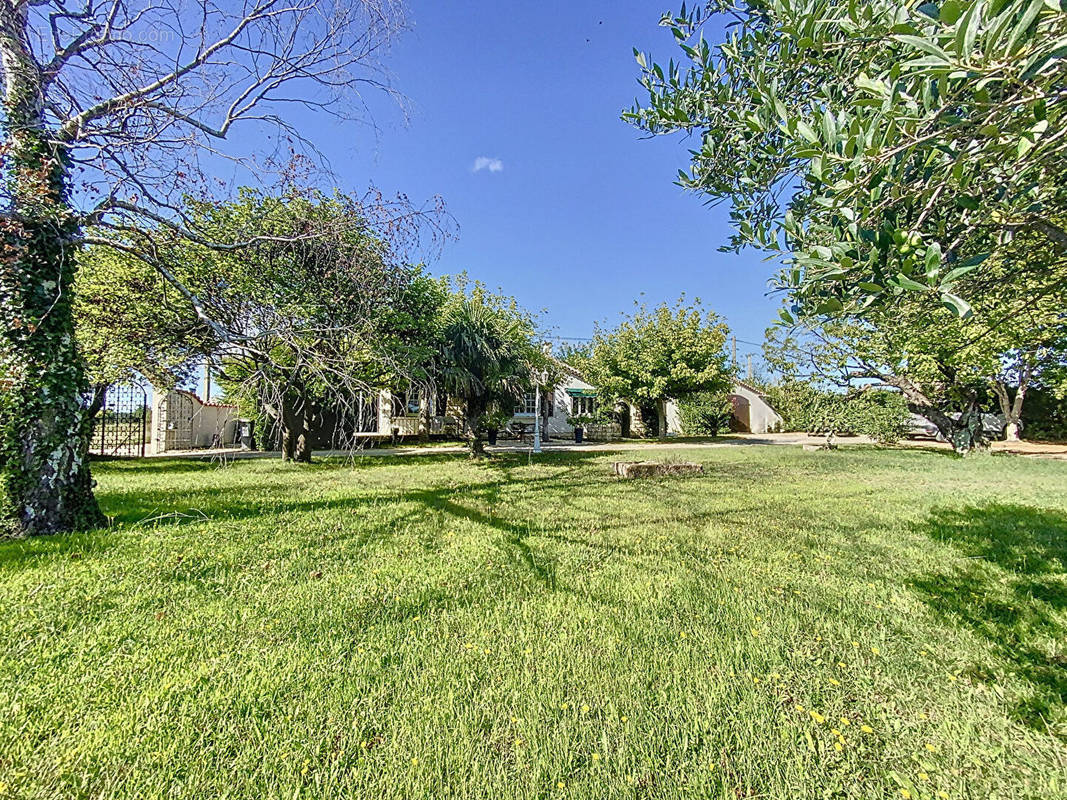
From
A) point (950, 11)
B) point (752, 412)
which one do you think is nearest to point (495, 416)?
point (950, 11)

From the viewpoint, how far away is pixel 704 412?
23750mm

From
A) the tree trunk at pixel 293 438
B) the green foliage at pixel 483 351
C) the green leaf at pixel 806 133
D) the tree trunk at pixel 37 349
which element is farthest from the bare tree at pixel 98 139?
the tree trunk at pixel 293 438

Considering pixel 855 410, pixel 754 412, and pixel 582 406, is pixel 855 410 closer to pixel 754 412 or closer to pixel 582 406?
pixel 582 406

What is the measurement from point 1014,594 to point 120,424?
764 inches

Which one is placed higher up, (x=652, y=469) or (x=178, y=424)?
(x=178, y=424)

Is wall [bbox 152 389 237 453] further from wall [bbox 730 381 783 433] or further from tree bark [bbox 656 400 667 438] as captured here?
wall [bbox 730 381 783 433]

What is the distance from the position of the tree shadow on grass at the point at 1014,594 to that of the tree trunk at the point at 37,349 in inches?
323

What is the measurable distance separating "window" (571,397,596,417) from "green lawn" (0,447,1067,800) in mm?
19339

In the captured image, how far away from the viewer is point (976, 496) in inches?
290

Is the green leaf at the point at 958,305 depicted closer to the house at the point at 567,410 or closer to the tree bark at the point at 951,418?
the tree bark at the point at 951,418

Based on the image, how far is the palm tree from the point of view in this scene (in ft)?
35.0

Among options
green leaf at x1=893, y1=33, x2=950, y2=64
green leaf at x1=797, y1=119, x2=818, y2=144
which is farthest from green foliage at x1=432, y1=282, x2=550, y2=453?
green leaf at x1=893, y1=33, x2=950, y2=64

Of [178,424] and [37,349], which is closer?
[37,349]

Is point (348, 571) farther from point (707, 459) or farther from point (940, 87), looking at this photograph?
point (707, 459)
